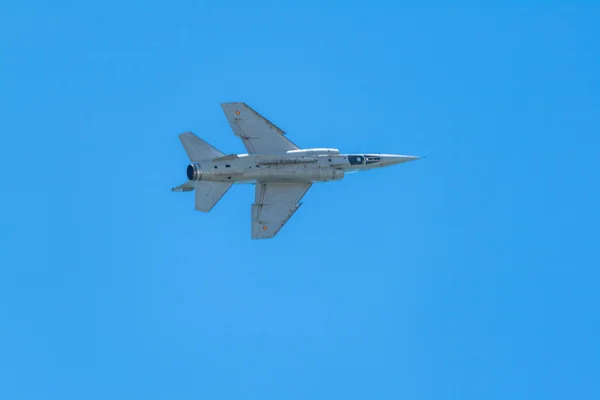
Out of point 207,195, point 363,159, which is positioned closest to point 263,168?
point 207,195

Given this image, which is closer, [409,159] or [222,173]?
[222,173]

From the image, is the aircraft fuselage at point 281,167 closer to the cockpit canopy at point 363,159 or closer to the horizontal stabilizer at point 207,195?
the cockpit canopy at point 363,159

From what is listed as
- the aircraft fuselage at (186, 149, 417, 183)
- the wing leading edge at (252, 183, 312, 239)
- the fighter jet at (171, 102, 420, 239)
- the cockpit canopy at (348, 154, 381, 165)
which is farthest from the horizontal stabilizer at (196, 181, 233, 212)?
the cockpit canopy at (348, 154, 381, 165)

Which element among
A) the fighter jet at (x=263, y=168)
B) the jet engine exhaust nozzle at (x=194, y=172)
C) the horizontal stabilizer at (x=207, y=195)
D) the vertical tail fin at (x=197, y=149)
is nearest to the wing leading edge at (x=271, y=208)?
the fighter jet at (x=263, y=168)

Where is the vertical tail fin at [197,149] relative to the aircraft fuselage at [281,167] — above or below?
above

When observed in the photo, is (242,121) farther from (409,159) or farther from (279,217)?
(409,159)

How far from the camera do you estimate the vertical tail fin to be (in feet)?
203

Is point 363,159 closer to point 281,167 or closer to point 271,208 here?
point 281,167

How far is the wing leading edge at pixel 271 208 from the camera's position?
63.2m

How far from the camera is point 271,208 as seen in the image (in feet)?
208

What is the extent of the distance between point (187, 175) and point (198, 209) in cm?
199

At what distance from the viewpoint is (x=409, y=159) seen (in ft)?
218

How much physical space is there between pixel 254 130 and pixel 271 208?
457 centimetres

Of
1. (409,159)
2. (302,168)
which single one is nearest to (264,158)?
(302,168)
